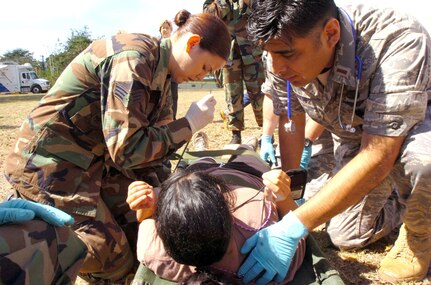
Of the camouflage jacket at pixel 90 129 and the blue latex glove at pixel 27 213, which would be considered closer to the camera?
the blue latex glove at pixel 27 213

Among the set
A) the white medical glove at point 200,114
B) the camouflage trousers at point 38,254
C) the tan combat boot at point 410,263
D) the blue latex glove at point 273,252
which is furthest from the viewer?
the white medical glove at point 200,114

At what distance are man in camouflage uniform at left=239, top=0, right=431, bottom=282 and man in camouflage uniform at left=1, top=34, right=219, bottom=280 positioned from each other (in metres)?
0.70

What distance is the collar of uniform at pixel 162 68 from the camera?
249cm

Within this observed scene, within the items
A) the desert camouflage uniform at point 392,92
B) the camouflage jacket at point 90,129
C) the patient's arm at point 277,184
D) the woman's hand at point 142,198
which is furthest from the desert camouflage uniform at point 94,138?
the desert camouflage uniform at point 392,92

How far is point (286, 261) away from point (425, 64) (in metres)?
1.08

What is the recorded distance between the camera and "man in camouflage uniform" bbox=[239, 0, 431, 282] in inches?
77.3

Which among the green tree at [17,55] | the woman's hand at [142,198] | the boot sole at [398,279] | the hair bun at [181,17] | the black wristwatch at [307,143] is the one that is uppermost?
the hair bun at [181,17]

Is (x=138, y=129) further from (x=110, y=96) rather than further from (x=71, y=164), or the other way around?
(x=71, y=164)

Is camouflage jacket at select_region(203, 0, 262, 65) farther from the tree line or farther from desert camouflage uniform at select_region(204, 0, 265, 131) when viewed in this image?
the tree line

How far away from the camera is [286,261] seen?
1973 mm

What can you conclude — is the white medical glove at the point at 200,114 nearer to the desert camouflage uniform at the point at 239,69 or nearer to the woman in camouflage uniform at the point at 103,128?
the woman in camouflage uniform at the point at 103,128

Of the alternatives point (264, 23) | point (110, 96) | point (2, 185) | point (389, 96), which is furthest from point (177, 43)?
point (2, 185)

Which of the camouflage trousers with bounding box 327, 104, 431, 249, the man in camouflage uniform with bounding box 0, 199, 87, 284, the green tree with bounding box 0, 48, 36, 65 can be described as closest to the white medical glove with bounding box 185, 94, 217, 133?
the camouflage trousers with bounding box 327, 104, 431, 249

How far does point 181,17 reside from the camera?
8.95 feet
